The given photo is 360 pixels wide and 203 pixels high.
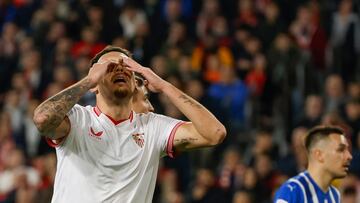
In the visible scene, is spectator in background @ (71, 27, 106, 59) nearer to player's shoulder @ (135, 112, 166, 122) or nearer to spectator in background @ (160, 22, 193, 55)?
spectator in background @ (160, 22, 193, 55)

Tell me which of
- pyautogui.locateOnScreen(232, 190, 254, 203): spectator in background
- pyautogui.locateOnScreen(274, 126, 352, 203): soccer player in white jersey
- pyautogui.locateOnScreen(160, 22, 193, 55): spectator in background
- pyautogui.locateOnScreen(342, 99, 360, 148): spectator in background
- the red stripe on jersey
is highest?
pyautogui.locateOnScreen(160, 22, 193, 55): spectator in background

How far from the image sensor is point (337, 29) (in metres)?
14.1

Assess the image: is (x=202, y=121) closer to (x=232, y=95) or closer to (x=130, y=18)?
(x=232, y=95)

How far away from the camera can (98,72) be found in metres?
5.52

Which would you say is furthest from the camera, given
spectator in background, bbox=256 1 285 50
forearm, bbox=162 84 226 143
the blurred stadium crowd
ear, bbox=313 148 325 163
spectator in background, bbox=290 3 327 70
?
spectator in background, bbox=256 1 285 50

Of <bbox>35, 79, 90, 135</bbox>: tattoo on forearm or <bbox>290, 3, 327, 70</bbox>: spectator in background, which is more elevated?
<bbox>290, 3, 327, 70</bbox>: spectator in background

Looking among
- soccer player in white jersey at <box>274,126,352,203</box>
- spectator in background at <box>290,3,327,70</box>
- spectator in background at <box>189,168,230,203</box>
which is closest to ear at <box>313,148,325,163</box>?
soccer player in white jersey at <box>274,126,352,203</box>

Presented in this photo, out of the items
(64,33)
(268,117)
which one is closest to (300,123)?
(268,117)

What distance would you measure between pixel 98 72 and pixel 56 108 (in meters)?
0.35

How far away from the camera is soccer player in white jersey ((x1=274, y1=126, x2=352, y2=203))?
7664mm

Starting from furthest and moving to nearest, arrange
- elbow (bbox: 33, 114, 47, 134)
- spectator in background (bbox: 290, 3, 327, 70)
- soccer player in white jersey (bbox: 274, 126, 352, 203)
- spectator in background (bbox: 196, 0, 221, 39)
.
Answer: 1. spectator in background (bbox: 196, 0, 221, 39)
2. spectator in background (bbox: 290, 3, 327, 70)
3. soccer player in white jersey (bbox: 274, 126, 352, 203)
4. elbow (bbox: 33, 114, 47, 134)

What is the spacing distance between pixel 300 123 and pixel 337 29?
95.1 inches

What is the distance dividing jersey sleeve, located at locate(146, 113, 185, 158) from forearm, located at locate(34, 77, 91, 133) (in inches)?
22.0

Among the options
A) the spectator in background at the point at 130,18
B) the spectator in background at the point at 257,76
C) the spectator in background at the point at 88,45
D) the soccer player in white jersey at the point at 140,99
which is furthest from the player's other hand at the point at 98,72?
the spectator in background at the point at 130,18
